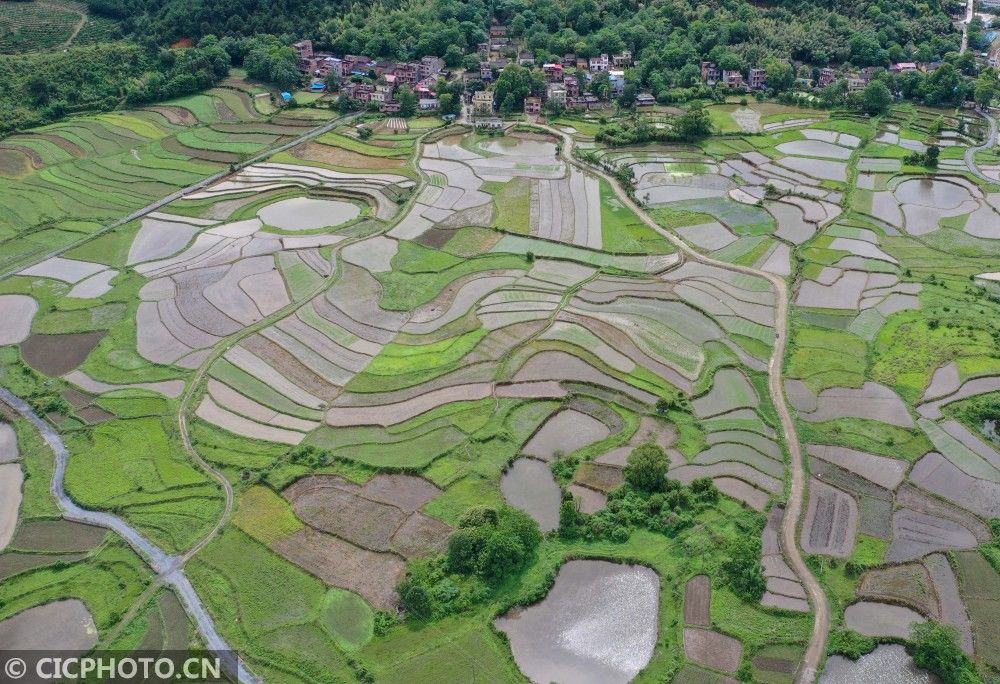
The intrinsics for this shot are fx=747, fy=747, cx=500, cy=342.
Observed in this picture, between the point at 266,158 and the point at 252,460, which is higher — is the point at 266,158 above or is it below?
above

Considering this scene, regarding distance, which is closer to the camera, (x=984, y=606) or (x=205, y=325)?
(x=984, y=606)

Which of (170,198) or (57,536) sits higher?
(170,198)

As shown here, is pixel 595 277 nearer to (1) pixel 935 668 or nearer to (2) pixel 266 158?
(1) pixel 935 668

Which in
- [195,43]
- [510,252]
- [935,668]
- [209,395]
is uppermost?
[195,43]

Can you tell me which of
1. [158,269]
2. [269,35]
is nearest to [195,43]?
[269,35]

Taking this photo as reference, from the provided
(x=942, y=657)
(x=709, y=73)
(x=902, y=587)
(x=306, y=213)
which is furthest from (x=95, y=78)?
(x=942, y=657)

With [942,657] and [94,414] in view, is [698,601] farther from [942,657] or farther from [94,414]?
[94,414]

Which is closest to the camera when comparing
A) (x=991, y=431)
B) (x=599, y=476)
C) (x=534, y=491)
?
(x=534, y=491)
